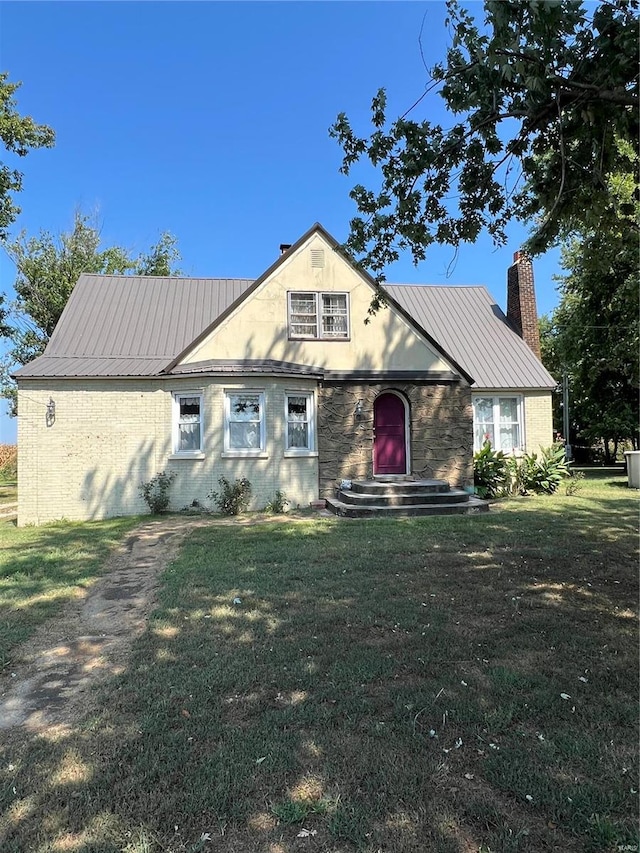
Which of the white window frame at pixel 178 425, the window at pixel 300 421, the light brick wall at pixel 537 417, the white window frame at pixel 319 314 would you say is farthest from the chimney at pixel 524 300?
the white window frame at pixel 178 425

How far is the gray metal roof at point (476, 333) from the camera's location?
53.0 ft

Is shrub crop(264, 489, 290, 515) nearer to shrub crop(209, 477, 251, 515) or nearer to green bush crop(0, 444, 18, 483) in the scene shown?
shrub crop(209, 477, 251, 515)

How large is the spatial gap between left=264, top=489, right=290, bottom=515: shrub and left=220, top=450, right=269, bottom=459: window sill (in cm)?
97

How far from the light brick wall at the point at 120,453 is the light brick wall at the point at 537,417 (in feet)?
24.5

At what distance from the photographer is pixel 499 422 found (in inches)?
648

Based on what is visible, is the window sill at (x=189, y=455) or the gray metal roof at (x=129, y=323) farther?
the gray metal roof at (x=129, y=323)

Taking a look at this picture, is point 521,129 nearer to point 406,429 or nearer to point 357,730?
point 357,730

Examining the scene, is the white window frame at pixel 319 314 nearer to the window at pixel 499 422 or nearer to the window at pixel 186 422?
the window at pixel 186 422

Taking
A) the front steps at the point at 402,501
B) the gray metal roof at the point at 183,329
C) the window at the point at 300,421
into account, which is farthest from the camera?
the gray metal roof at the point at 183,329

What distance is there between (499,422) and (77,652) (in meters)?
14.4

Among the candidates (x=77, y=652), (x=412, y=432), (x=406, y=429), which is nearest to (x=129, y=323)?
(x=406, y=429)

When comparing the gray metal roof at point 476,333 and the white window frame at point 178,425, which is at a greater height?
the gray metal roof at point 476,333

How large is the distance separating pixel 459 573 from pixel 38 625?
477cm

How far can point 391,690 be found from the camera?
3.57 meters
